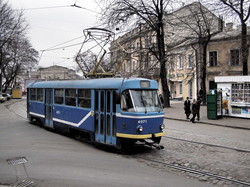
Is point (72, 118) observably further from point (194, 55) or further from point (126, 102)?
point (194, 55)

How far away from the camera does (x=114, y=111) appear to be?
9.56 m

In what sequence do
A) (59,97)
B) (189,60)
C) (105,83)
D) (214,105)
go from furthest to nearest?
(189,60)
(214,105)
(59,97)
(105,83)

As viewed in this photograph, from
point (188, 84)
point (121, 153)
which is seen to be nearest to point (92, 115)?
point (121, 153)

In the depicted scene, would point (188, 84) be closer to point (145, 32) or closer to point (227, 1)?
point (145, 32)

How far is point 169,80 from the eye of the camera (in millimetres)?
42906

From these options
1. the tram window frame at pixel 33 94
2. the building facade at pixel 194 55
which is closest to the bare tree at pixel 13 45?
the building facade at pixel 194 55

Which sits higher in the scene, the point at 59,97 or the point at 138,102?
the point at 59,97

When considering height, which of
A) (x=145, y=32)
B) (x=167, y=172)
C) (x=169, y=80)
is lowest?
(x=167, y=172)

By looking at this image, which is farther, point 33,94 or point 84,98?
point 33,94

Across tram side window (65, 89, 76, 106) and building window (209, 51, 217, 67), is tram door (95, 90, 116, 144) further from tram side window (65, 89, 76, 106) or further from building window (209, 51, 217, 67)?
building window (209, 51, 217, 67)

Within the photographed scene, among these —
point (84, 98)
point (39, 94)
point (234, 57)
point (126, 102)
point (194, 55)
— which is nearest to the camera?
point (126, 102)

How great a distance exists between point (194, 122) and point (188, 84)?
69.8 ft

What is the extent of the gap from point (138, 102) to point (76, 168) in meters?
2.98

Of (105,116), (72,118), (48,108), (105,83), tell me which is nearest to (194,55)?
(48,108)
